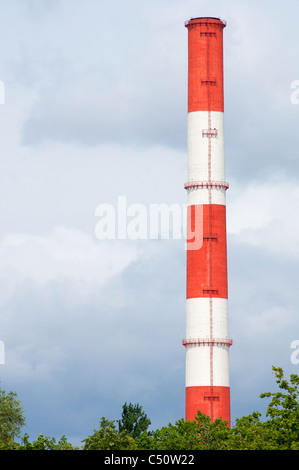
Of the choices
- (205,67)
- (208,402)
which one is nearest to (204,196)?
(205,67)

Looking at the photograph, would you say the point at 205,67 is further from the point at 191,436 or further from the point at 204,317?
the point at 191,436

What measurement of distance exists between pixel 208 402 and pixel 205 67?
31.7m

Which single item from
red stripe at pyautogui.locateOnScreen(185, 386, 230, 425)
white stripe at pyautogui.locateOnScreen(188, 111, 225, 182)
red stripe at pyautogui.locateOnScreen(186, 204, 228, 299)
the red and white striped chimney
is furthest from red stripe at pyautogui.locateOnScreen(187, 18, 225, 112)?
red stripe at pyautogui.locateOnScreen(185, 386, 230, 425)

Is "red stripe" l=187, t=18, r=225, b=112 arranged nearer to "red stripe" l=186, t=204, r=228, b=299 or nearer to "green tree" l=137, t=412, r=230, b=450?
"red stripe" l=186, t=204, r=228, b=299

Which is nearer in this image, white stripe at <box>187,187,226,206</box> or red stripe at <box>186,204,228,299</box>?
red stripe at <box>186,204,228,299</box>

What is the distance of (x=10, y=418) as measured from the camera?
10575 centimetres

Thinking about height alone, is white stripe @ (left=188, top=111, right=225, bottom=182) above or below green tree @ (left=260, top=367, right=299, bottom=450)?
above

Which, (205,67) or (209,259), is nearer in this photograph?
(209,259)

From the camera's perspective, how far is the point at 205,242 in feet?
359

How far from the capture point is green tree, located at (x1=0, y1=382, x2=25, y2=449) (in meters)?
103

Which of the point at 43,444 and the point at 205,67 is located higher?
the point at 205,67

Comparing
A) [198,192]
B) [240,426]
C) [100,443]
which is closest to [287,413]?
[240,426]
